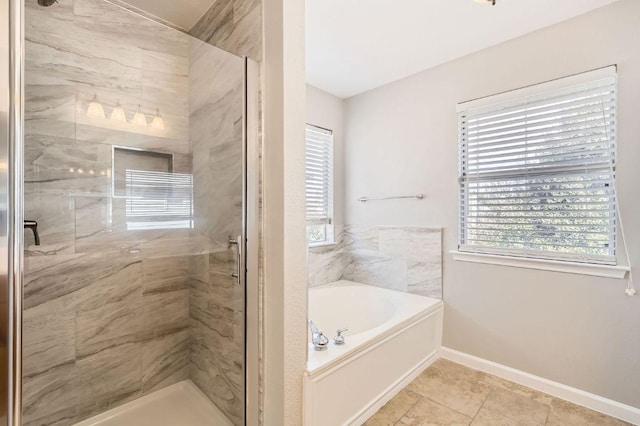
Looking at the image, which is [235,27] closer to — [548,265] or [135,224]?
[135,224]

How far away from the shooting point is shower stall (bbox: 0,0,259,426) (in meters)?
1.46

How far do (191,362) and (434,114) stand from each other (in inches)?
105

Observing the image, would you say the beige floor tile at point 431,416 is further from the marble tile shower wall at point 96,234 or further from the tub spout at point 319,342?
the marble tile shower wall at point 96,234

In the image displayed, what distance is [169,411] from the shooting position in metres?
1.72

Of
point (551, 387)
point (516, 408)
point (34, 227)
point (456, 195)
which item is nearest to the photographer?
point (34, 227)

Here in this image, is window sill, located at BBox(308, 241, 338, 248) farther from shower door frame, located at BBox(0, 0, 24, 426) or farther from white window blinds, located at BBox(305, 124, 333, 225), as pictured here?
shower door frame, located at BBox(0, 0, 24, 426)

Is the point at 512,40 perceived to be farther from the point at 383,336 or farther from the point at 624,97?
the point at 383,336

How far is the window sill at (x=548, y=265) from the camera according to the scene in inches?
69.2

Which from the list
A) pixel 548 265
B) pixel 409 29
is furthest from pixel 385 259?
pixel 409 29

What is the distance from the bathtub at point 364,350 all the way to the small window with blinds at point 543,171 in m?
0.76

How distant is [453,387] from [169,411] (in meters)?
1.86

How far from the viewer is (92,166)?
1635 mm

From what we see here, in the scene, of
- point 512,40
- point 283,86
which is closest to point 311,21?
point 283,86

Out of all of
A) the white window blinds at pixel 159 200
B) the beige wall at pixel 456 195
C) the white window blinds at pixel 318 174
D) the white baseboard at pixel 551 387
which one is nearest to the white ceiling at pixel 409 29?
the beige wall at pixel 456 195
